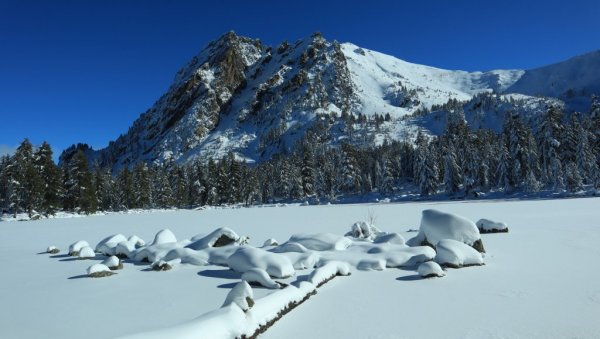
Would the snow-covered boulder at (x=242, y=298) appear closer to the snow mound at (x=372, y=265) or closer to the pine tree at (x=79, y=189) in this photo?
the snow mound at (x=372, y=265)

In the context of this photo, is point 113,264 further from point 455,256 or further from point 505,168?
point 505,168

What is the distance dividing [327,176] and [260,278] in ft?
263

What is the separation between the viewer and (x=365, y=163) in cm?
10444

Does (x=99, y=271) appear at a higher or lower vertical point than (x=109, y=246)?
lower

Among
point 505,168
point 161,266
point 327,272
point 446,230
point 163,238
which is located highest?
point 505,168

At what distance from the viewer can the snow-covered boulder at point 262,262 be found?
29.2ft

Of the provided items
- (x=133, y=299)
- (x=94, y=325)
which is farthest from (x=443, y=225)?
(x=94, y=325)

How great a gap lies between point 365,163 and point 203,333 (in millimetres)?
101575

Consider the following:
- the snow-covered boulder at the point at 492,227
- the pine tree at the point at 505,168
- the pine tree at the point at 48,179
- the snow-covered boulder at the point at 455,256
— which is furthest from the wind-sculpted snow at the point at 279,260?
the pine tree at the point at 505,168

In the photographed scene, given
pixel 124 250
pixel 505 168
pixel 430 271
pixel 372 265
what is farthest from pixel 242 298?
pixel 505 168

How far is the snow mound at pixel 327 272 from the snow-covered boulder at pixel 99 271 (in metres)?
5.15

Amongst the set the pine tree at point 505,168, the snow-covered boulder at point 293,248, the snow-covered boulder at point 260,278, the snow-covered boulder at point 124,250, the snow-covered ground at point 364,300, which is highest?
the pine tree at point 505,168

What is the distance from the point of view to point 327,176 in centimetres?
8788

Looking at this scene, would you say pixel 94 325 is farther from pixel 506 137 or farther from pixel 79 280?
pixel 506 137
